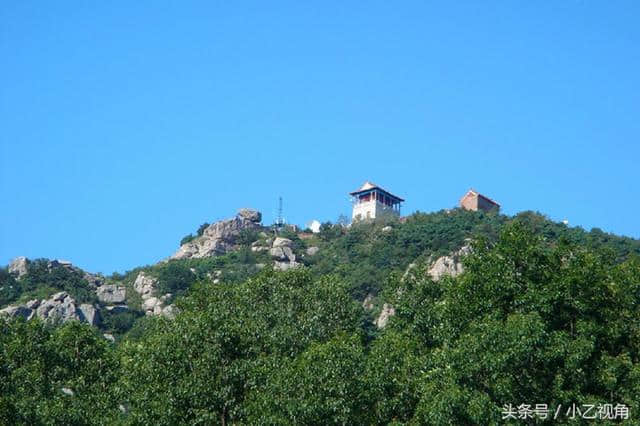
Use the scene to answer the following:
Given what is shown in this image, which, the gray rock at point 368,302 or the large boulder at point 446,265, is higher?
the large boulder at point 446,265

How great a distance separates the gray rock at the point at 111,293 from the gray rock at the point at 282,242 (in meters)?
17.0

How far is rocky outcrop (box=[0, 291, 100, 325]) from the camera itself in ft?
236

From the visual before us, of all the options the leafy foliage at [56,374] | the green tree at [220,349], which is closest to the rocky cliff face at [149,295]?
the leafy foliage at [56,374]

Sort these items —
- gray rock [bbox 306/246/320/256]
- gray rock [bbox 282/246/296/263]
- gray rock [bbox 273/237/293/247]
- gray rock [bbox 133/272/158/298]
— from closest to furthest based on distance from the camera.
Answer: gray rock [bbox 133/272/158/298]
gray rock [bbox 282/246/296/263]
gray rock [bbox 306/246/320/256]
gray rock [bbox 273/237/293/247]

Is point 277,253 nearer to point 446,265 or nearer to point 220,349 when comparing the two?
point 446,265

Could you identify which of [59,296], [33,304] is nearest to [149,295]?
[59,296]

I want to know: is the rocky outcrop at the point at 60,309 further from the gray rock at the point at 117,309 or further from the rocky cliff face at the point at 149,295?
the rocky cliff face at the point at 149,295

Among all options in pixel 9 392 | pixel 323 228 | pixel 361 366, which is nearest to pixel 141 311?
pixel 323 228

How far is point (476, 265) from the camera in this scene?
89.5ft

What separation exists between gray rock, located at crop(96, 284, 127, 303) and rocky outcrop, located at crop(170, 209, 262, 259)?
1708 centimetres

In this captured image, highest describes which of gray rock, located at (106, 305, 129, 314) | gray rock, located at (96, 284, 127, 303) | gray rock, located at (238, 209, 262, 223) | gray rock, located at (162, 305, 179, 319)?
gray rock, located at (238, 209, 262, 223)

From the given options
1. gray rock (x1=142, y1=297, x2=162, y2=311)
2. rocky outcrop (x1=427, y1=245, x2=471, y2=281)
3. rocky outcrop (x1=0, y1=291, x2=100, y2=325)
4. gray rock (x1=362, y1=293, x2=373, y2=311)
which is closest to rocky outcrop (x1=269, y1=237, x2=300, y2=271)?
gray rock (x1=142, y1=297, x2=162, y2=311)

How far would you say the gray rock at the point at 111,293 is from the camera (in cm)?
8244

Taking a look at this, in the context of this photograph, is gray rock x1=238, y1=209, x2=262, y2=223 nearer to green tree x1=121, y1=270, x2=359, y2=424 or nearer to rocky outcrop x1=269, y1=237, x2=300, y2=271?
rocky outcrop x1=269, y1=237, x2=300, y2=271
